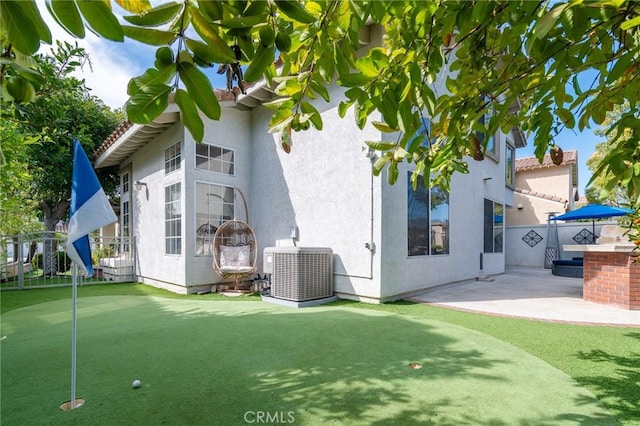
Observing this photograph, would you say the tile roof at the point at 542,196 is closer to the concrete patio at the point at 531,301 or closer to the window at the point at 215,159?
the concrete patio at the point at 531,301

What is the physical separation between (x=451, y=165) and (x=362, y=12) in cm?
184

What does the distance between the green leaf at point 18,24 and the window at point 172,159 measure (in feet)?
30.0

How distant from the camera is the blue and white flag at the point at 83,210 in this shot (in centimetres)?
296

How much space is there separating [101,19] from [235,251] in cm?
882

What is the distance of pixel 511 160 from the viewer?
15203 millimetres

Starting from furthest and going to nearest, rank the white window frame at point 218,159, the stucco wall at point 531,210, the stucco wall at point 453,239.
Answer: the stucco wall at point 531,210 < the white window frame at point 218,159 < the stucco wall at point 453,239

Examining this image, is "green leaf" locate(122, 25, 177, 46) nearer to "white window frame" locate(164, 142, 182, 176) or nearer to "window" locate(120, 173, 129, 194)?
"white window frame" locate(164, 142, 182, 176)

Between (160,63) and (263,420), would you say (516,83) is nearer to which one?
(160,63)

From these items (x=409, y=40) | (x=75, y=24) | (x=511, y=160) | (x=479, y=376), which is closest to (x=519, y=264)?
(x=511, y=160)

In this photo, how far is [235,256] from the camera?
922cm

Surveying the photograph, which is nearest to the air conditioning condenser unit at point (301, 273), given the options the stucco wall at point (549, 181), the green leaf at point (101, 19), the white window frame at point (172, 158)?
the white window frame at point (172, 158)

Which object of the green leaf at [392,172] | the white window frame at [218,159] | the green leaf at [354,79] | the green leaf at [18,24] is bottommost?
the green leaf at [392,172]

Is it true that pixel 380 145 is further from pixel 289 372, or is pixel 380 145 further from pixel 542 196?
pixel 542 196

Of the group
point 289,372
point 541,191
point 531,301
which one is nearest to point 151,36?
point 289,372
